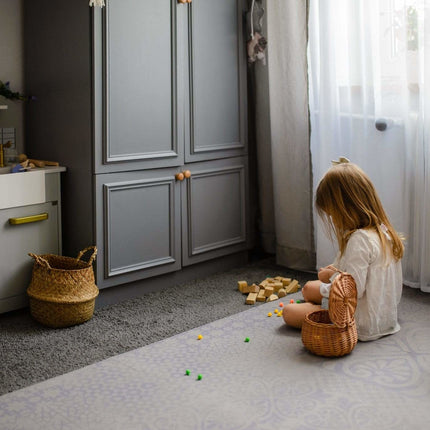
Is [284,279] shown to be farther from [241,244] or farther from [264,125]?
[264,125]

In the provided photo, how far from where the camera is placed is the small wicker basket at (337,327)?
2545 mm

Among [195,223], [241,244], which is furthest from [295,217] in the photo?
[195,223]

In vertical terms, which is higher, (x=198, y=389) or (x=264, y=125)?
(x=264, y=125)

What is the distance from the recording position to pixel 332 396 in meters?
2.30

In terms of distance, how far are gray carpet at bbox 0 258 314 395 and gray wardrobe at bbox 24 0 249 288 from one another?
163 millimetres

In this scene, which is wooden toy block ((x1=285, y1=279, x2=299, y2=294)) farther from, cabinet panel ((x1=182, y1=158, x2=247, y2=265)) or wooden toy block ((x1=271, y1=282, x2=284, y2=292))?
cabinet panel ((x1=182, y1=158, x2=247, y2=265))

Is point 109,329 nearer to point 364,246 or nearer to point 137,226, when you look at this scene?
point 137,226

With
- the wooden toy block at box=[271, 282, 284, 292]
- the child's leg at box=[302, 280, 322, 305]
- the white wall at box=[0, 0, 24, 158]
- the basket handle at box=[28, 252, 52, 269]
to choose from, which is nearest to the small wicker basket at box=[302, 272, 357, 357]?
the child's leg at box=[302, 280, 322, 305]

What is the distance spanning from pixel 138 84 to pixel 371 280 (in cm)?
145

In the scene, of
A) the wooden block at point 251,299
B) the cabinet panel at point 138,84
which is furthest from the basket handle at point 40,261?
the wooden block at point 251,299

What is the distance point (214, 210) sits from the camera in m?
3.77

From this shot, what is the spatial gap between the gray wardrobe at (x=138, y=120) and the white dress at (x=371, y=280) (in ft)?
3.43

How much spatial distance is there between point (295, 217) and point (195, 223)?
2.05ft

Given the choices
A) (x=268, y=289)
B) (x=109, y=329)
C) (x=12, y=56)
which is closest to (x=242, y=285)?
(x=268, y=289)
